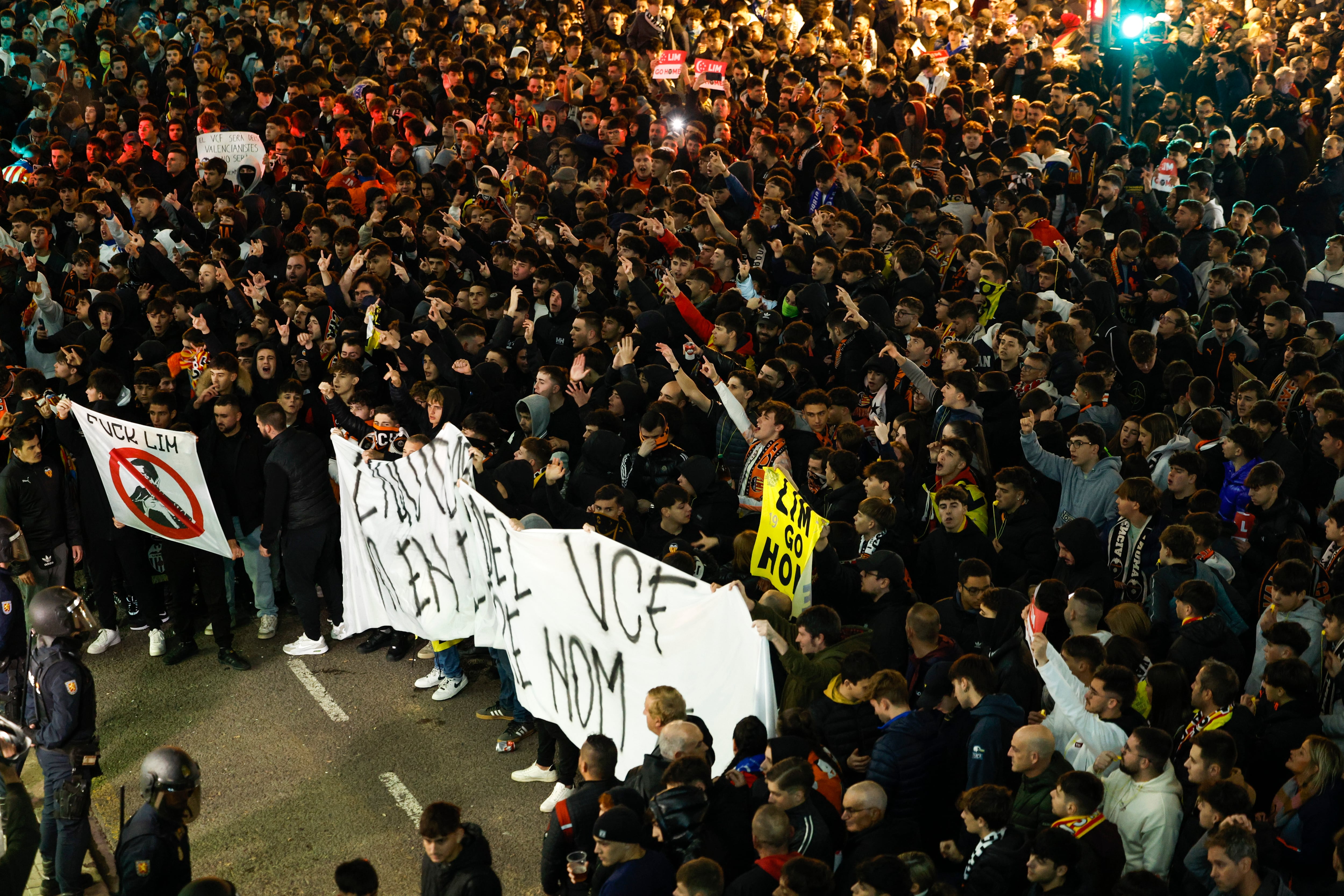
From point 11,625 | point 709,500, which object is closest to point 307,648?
point 11,625

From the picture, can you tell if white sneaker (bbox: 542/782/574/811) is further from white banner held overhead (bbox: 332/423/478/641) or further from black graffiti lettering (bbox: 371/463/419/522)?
black graffiti lettering (bbox: 371/463/419/522)

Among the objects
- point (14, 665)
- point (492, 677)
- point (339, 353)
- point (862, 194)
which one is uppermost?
point (862, 194)

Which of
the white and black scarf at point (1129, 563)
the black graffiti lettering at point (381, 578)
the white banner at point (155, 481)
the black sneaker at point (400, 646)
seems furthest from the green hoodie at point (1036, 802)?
the white banner at point (155, 481)

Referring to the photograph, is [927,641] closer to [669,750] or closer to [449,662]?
[669,750]

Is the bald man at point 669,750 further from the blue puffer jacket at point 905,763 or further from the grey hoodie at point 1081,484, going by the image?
the grey hoodie at point 1081,484

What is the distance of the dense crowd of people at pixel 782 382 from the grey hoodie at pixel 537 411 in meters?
0.04

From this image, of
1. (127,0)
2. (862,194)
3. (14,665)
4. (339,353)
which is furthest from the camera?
(127,0)

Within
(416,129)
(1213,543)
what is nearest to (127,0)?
(416,129)

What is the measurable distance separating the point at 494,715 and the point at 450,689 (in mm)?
514

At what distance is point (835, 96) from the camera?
57.4ft

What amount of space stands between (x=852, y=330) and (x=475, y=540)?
3.84 metres

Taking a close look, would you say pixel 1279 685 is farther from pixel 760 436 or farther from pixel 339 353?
pixel 339 353

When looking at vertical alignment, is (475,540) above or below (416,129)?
below

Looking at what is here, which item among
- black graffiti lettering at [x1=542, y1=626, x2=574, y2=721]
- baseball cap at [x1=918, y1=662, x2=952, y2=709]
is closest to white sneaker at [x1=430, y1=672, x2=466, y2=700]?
black graffiti lettering at [x1=542, y1=626, x2=574, y2=721]
